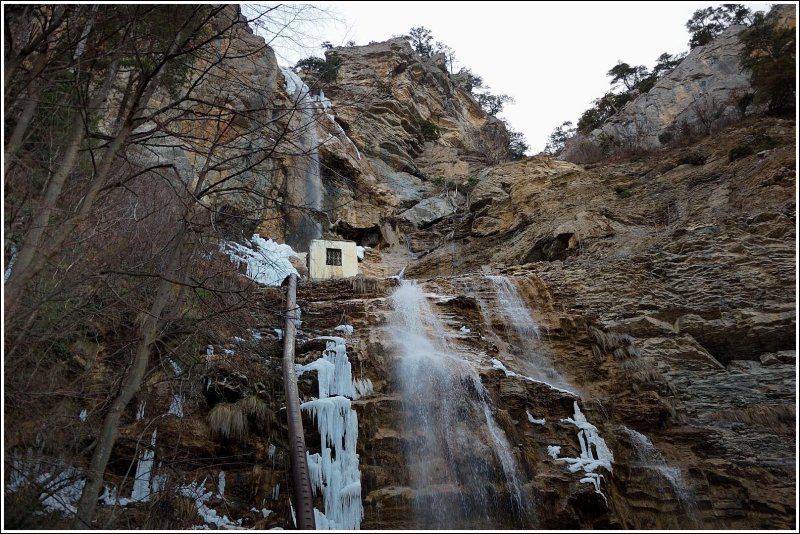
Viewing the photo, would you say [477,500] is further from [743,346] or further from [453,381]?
[743,346]

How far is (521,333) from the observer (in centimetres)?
1140

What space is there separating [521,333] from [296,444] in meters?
5.47

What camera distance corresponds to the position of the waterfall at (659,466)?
7.61 m

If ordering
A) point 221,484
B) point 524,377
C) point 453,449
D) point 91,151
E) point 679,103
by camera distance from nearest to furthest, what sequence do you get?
point 91,151 → point 221,484 → point 453,449 → point 524,377 → point 679,103

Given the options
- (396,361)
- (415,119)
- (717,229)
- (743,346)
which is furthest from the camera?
(415,119)

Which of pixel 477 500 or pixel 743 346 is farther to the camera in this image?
pixel 743 346

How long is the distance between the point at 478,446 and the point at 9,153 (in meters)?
6.53

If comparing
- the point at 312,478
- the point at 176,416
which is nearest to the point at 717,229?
the point at 312,478

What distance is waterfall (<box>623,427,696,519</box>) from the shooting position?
7.61m

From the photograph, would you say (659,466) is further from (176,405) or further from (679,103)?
(679,103)

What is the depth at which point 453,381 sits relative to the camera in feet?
30.2

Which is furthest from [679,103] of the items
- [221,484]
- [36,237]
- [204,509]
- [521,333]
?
[36,237]

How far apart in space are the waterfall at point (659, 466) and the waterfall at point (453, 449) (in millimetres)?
1994

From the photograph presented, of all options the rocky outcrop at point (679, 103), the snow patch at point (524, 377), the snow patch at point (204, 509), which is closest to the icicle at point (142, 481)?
the snow patch at point (204, 509)
